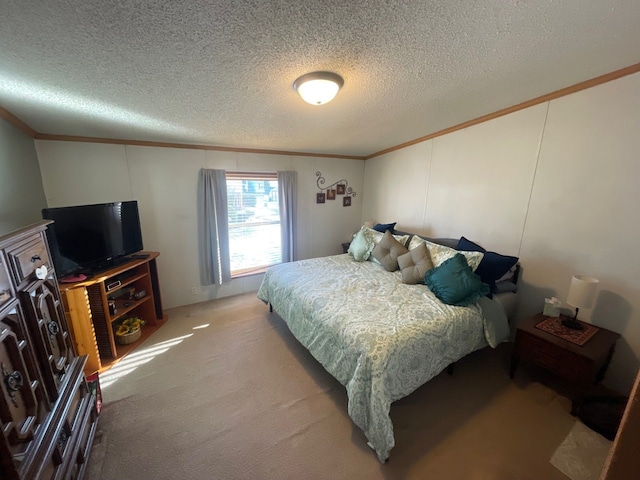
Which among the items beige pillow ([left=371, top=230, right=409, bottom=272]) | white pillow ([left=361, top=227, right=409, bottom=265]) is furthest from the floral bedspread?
white pillow ([left=361, top=227, right=409, bottom=265])

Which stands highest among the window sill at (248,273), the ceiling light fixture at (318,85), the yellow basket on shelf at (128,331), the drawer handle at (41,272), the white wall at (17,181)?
the ceiling light fixture at (318,85)

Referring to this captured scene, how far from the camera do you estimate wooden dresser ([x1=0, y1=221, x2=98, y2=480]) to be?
914mm

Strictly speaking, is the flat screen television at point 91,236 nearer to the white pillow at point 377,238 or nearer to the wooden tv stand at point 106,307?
the wooden tv stand at point 106,307

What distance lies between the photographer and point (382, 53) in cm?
134

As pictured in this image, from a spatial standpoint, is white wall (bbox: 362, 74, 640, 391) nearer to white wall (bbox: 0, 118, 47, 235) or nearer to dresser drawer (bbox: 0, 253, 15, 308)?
dresser drawer (bbox: 0, 253, 15, 308)

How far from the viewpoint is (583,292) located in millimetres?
1766

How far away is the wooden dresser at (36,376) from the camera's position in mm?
914

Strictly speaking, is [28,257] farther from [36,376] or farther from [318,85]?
[318,85]

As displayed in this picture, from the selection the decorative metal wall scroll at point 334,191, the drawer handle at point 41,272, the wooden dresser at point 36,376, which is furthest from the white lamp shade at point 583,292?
the drawer handle at point 41,272

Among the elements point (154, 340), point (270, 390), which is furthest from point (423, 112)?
point (154, 340)

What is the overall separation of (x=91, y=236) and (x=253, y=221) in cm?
194

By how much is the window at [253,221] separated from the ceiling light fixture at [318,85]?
223 cm

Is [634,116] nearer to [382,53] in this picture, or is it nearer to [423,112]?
[423,112]

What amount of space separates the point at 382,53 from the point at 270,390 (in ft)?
8.22
